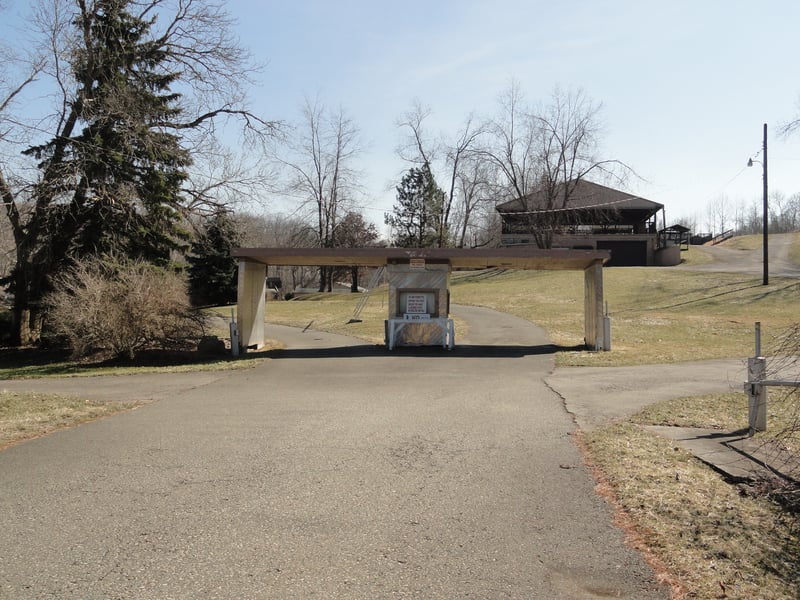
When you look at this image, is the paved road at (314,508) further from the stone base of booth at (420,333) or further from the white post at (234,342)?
the stone base of booth at (420,333)

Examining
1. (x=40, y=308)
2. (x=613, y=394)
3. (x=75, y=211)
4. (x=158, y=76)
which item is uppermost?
(x=158, y=76)

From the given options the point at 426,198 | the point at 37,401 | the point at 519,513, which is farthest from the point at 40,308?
the point at 426,198

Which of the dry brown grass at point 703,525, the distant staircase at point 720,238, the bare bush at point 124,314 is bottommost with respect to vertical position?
the dry brown grass at point 703,525

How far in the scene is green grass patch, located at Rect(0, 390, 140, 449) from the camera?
313 inches

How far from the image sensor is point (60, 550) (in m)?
3.99

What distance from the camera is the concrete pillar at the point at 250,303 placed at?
62.3 feet

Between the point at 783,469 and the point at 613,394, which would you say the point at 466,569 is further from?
the point at 613,394

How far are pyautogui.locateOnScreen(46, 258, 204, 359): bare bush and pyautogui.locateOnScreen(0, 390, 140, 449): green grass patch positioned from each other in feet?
19.0

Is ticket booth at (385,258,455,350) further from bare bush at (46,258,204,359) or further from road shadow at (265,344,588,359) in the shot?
bare bush at (46,258,204,359)

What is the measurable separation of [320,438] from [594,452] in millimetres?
3271

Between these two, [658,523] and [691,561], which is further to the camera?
[658,523]

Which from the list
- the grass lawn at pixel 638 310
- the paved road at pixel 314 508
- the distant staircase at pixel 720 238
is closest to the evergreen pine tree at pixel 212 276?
the grass lawn at pixel 638 310

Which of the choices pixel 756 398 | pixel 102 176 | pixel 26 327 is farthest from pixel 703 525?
pixel 26 327

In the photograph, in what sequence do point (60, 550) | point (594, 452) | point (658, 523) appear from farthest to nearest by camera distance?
point (594, 452)
point (658, 523)
point (60, 550)
